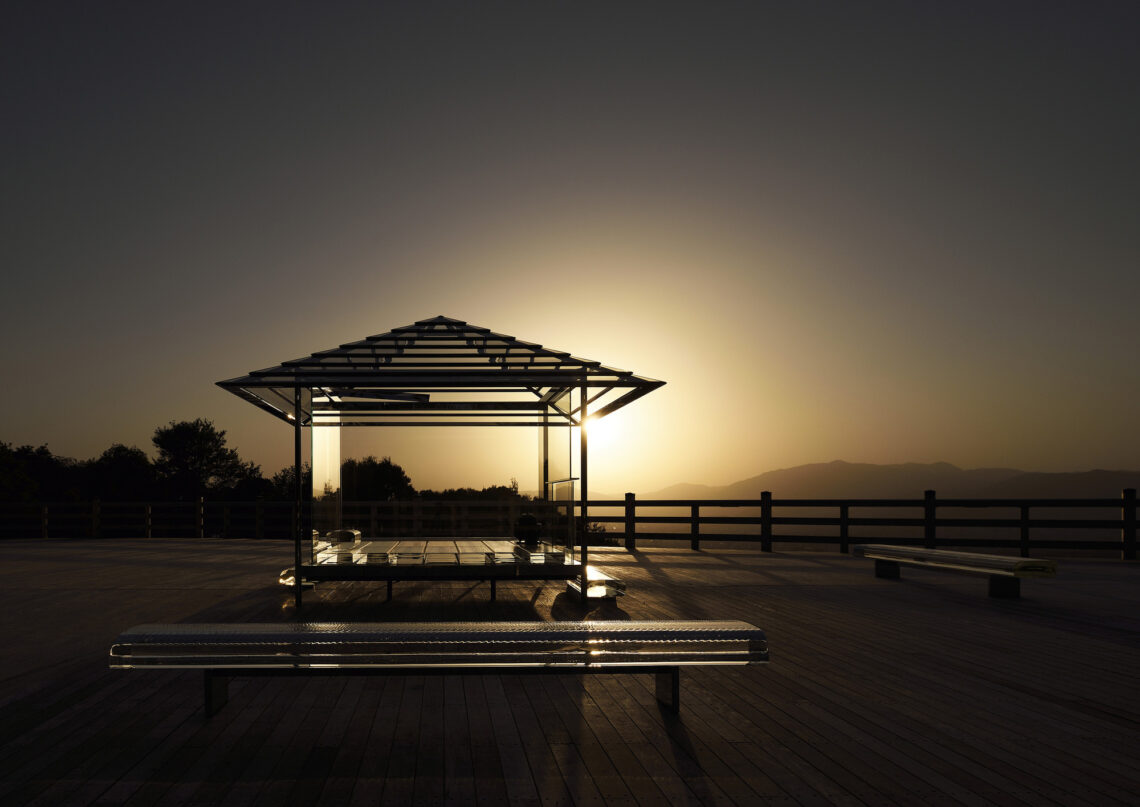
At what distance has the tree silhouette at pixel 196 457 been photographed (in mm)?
56000

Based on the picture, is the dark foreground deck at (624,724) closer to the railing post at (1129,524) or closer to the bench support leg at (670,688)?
the bench support leg at (670,688)

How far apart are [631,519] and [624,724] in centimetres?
1095

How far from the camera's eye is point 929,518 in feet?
44.7

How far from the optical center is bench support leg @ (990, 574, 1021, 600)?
337 inches

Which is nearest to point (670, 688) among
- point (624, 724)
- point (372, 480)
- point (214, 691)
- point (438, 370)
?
point (624, 724)

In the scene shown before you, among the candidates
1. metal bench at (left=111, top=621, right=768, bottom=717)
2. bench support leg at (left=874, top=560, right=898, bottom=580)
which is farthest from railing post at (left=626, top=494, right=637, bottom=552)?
metal bench at (left=111, top=621, right=768, bottom=717)

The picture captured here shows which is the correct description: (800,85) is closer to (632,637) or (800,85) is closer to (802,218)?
(802,218)

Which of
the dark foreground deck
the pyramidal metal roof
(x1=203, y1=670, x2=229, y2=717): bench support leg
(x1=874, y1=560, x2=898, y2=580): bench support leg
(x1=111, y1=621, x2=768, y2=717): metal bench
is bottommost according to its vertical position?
(x1=874, y1=560, x2=898, y2=580): bench support leg

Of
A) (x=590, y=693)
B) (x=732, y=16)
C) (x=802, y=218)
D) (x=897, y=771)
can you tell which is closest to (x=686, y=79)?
(x=732, y=16)

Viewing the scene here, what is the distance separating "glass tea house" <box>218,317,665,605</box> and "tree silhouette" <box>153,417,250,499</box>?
5072 centimetres

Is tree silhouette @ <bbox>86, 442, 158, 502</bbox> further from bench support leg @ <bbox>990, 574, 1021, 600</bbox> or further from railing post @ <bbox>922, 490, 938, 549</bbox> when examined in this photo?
bench support leg @ <bbox>990, 574, 1021, 600</bbox>

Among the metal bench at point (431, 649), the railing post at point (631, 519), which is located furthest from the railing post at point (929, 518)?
the metal bench at point (431, 649)

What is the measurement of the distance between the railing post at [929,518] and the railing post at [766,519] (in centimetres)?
246

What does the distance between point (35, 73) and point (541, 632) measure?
1184 cm
